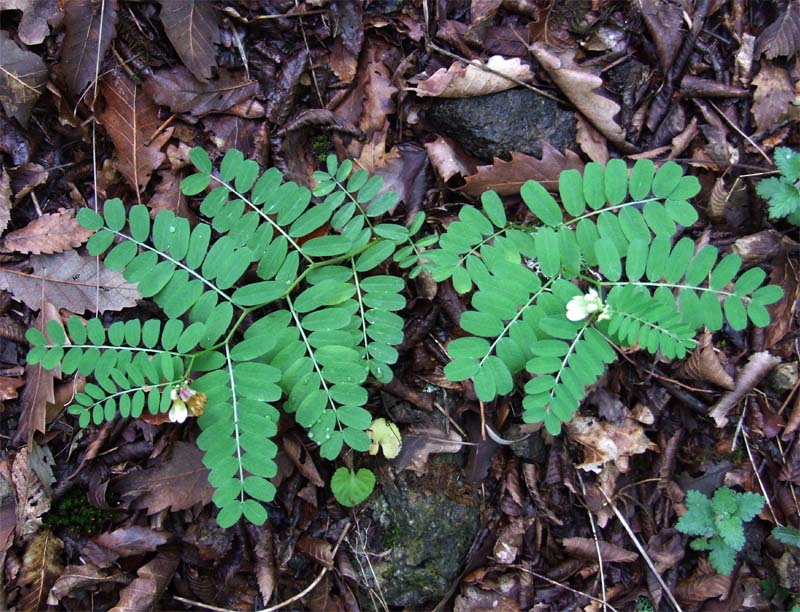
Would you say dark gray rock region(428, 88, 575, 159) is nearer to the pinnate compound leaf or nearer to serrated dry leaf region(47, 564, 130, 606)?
the pinnate compound leaf

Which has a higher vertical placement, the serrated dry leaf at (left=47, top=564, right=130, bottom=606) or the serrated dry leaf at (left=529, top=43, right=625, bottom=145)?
the serrated dry leaf at (left=529, top=43, right=625, bottom=145)

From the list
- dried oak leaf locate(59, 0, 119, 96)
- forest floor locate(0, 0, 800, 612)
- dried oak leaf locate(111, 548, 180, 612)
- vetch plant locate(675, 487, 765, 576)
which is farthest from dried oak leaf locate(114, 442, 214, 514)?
vetch plant locate(675, 487, 765, 576)

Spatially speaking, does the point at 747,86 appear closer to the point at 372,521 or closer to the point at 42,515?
the point at 372,521

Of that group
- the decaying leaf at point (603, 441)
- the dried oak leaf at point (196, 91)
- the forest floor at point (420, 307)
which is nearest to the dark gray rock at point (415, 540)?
the forest floor at point (420, 307)

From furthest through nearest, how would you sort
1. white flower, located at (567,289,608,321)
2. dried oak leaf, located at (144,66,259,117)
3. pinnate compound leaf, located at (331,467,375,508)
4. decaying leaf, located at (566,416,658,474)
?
decaying leaf, located at (566,416,658,474)
dried oak leaf, located at (144,66,259,117)
pinnate compound leaf, located at (331,467,375,508)
white flower, located at (567,289,608,321)

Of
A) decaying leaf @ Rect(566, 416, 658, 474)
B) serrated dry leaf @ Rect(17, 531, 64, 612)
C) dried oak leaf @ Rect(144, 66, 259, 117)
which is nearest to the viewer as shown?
serrated dry leaf @ Rect(17, 531, 64, 612)

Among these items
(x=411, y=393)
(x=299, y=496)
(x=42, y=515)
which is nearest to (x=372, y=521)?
(x=299, y=496)

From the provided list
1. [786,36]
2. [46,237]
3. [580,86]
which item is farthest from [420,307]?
[786,36]
